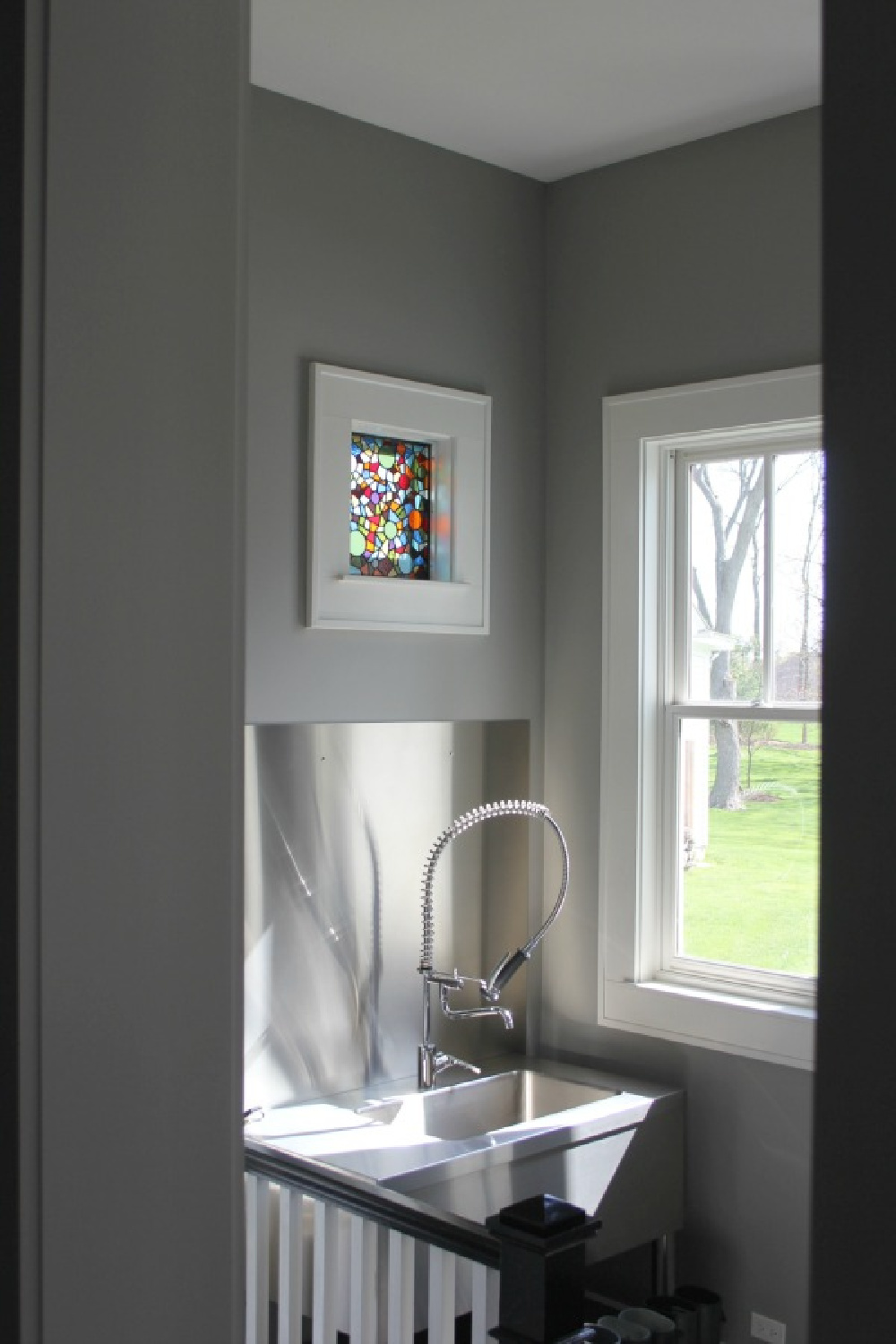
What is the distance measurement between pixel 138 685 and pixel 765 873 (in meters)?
2.73

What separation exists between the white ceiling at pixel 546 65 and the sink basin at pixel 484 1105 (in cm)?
230

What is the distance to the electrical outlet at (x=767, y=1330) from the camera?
10.3 feet

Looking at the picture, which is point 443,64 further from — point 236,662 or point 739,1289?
point 739,1289

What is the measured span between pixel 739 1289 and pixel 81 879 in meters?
2.85

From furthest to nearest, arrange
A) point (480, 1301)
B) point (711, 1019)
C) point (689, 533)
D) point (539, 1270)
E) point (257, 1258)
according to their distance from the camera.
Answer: point (689, 533) < point (711, 1019) < point (257, 1258) < point (480, 1301) < point (539, 1270)

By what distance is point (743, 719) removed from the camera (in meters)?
3.42

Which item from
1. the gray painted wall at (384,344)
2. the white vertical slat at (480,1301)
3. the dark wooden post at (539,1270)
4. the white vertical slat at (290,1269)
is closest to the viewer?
the dark wooden post at (539,1270)

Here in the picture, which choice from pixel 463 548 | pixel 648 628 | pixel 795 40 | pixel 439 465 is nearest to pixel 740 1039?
pixel 648 628

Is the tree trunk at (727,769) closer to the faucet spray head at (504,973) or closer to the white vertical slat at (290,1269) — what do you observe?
the faucet spray head at (504,973)

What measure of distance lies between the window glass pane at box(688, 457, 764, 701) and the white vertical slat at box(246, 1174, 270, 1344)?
1.65 m

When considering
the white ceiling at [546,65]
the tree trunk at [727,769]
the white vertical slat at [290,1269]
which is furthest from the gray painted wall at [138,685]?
the tree trunk at [727,769]

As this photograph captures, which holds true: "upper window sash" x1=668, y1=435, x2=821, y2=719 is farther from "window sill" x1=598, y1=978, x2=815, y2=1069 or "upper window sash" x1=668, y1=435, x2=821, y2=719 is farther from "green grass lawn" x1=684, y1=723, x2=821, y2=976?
"window sill" x1=598, y1=978, x2=815, y2=1069

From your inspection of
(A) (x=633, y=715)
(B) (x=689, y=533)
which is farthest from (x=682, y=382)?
(A) (x=633, y=715)

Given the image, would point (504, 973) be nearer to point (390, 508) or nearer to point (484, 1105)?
point (484, 1105)
